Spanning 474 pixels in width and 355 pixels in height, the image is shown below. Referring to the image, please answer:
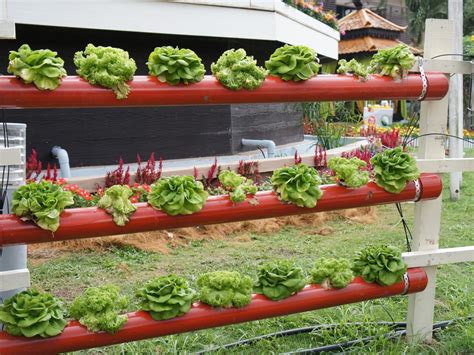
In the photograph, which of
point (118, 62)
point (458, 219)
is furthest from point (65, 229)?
point (458, 219)

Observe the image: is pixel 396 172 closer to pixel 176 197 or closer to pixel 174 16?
pixel 176 197

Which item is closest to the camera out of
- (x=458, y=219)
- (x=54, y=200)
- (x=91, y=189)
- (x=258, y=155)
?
(x=54, y=200)

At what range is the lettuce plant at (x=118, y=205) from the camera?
9.21 feet

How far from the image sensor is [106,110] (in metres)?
7.88

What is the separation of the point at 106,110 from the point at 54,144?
2.65ft

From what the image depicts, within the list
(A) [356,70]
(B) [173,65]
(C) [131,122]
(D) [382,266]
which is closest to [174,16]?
(C) [131,122]

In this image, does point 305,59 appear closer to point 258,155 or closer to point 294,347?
point 294,347

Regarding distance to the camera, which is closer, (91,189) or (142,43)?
A: (91,189)

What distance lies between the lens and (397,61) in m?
3.31

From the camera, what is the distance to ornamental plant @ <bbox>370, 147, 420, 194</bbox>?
3314mm

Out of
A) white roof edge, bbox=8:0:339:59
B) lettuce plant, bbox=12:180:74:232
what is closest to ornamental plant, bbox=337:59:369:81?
lettuce plant, bbox=12:180:74:232

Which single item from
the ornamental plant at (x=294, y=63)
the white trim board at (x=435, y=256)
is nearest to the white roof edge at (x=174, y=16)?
the ornamental plant at (x=294, y=63)

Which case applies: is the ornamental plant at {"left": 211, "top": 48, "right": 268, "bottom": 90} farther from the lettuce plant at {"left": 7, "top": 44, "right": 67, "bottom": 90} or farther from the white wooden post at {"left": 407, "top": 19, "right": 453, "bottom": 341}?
the white wooden post at {"left": 407, "top": 19, "right": 453, "bottom": 341}

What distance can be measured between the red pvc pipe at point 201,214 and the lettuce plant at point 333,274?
328mm
